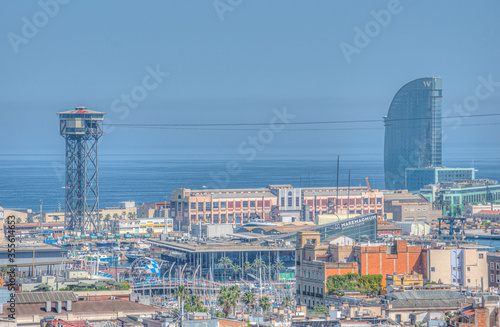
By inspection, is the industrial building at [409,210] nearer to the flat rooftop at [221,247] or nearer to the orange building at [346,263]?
the flat rooftop at [221,247]

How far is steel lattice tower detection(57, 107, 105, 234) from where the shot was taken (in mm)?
131125

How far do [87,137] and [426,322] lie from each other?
3644 inches

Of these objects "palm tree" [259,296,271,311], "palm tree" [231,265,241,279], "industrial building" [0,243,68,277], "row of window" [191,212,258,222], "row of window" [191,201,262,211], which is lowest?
"palm tree" [231,265,241,279]

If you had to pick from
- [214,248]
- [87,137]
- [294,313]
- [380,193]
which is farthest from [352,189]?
[294,313]

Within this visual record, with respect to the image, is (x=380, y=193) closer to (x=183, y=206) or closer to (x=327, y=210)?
(x=327, y=210)

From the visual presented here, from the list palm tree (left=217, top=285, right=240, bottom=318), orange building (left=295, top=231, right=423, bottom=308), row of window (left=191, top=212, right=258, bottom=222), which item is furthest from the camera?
row of window (left=191, top=212, right=258, bottom=222)

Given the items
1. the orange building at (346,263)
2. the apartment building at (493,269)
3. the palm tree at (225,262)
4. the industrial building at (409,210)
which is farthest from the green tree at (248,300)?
the industrial building at (409,210)

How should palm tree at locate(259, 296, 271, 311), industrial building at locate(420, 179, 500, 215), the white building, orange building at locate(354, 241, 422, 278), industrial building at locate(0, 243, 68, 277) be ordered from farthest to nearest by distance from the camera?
industrial building at locate(420, 179, 500, 215), the white building, industrial building at locate(0, 243, 68, 277), orange building at locate(354, 241, 422, 278), palm tree at locate(259, 296, 271, 311)

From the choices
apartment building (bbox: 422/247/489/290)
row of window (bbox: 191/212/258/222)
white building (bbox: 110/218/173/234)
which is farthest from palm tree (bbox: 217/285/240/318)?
row of window (bbox: 191/212/258/222)

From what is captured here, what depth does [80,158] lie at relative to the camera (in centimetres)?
13438

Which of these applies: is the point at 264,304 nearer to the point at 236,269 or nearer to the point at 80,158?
the point at 236,269

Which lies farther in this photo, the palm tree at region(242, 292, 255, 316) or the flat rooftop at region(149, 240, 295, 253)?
the flat rooftop at region(149, 240, 295, 253)

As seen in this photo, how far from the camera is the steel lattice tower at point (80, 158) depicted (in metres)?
131

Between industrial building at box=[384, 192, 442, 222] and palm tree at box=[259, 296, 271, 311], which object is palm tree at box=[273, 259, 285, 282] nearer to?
palm tree at box=[259, 296, 271, 311]
